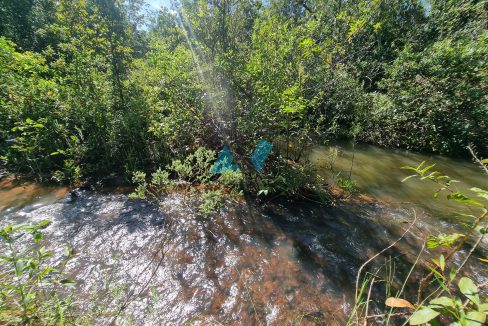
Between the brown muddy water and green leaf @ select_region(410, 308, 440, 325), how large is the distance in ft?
5.71

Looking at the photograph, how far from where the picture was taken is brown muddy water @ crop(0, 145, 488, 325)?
95.4 inches

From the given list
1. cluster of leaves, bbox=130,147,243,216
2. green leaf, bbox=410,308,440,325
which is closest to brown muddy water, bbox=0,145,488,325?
cluster of leaves, bbox=130,147,243,216

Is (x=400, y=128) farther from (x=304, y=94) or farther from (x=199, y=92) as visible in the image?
(x=199, y=92)

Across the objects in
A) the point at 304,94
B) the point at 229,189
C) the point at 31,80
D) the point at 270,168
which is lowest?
the point at 229,189

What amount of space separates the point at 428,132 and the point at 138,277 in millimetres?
10062

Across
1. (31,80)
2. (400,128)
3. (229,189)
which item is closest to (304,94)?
(229,189)

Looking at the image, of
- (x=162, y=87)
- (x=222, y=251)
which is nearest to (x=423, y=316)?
(x=222, y=251)

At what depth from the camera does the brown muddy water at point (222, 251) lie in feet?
7.95

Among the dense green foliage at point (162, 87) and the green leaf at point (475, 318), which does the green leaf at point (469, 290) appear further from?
the dense green foliage at point (162, 87)

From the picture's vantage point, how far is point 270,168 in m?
4.69

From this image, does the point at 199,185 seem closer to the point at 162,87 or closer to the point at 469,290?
the point at 162,87

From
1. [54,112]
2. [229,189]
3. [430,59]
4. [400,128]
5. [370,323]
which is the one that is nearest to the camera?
[370,323]

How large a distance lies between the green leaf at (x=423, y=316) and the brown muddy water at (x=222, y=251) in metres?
1.74

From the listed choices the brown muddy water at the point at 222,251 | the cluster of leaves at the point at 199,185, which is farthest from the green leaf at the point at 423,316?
the cluster of leaves at the point at 199,185
